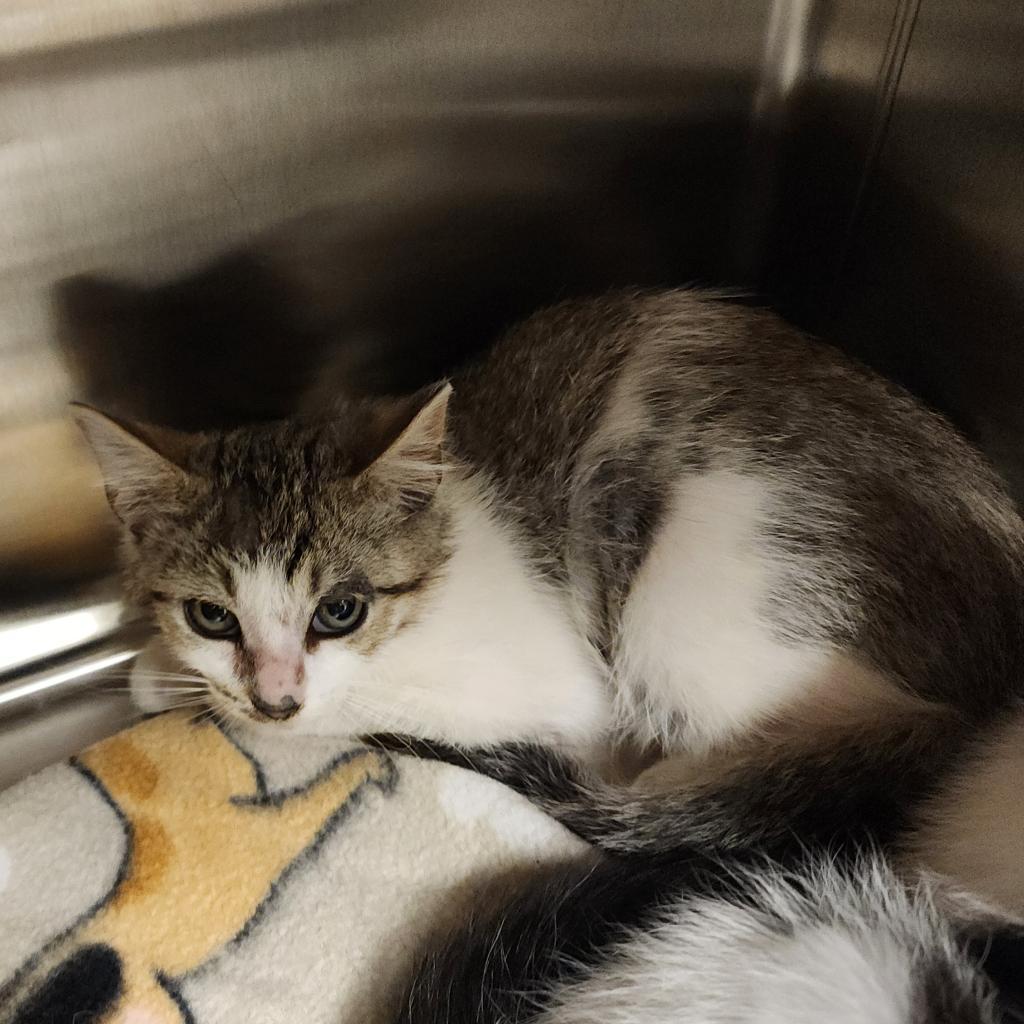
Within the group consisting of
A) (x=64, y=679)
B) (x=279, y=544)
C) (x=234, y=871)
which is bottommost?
(x=64, y=679)

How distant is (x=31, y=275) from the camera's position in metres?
1.21

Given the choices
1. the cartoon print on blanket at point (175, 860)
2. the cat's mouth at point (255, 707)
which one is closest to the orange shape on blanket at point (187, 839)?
the cartoon print on blanket at point (175, 860)

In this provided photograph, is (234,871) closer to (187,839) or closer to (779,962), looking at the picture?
(187,839)

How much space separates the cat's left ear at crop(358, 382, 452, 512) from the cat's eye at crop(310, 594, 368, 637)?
0.13m

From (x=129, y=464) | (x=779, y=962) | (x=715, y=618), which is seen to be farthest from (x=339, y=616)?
(x=779, y=962)

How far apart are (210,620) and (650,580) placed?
1.63 ft

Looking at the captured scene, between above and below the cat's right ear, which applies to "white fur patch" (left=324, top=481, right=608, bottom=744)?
below

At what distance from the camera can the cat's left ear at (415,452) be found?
3.49 ft

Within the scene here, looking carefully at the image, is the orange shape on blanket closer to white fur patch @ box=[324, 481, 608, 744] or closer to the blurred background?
white fur patch @ box=[324, 481, 608, 744]

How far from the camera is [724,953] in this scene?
91cm

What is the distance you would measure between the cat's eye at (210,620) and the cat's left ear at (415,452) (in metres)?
0.21

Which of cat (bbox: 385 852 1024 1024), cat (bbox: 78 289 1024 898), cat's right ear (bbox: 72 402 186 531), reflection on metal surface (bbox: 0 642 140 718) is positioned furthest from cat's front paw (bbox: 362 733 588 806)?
reflection on metal surface (bbox: 0 642 140 718)

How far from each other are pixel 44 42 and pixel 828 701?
110 centimetres

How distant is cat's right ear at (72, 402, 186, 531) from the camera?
105 cm
